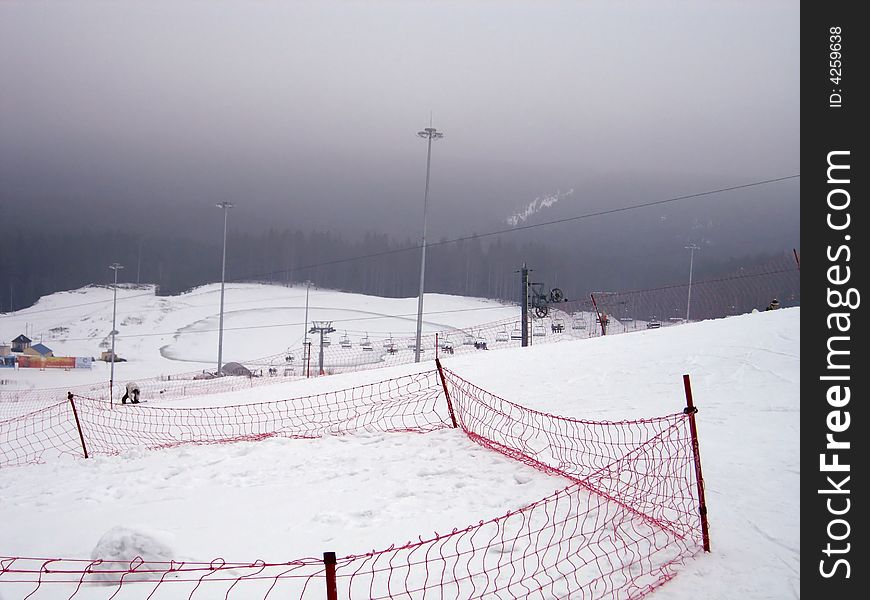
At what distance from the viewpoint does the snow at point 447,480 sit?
17.0 feet

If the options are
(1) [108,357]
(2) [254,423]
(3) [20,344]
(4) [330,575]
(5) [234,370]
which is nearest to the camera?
(4) [330,575]

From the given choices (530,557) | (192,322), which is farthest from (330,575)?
(192,322)

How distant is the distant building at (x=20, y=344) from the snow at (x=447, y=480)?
156 feet

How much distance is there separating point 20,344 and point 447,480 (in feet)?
185

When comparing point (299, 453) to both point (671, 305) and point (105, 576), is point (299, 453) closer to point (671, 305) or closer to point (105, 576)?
point (105, 576)

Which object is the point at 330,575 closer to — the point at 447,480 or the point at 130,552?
the point at 130,552

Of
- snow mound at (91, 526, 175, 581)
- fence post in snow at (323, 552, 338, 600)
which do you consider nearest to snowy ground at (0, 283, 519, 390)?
snow mound at (91, 526, 175, 581)

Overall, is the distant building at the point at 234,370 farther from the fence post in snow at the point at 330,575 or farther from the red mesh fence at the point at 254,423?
the fence post in snow at the point at 330,575

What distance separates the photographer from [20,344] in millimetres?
49688

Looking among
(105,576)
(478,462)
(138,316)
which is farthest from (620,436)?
(138,316)

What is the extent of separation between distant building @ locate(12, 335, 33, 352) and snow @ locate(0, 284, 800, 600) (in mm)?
47419

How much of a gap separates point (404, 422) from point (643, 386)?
4398 mm

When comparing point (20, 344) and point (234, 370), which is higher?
point (20, 344)
